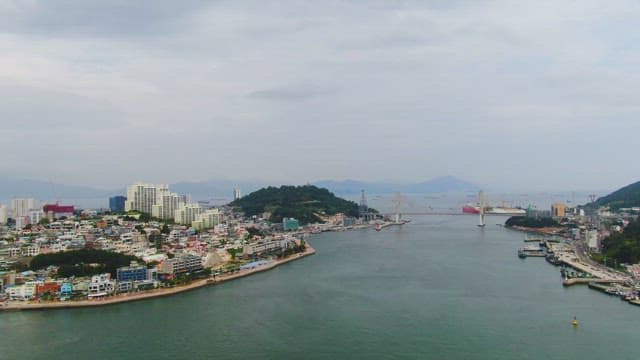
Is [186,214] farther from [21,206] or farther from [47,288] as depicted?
[47,288]

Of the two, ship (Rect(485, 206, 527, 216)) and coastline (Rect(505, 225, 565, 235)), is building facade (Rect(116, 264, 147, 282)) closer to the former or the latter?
coastline (Rect(505, 225, 565, 235))

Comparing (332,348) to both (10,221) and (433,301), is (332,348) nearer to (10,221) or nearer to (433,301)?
(433,301)

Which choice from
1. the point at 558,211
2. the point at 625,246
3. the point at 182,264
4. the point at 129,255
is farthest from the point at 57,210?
the point at 558,211

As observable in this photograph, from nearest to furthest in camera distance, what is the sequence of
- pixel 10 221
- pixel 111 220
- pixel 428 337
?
pixel 428 337, pixel 111 220, pixel 10 221

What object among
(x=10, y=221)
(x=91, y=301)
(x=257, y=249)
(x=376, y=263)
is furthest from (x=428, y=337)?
(x=10, y=221)

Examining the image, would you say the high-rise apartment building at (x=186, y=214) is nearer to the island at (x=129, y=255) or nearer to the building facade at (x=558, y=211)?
the island at (x=129, y=255)

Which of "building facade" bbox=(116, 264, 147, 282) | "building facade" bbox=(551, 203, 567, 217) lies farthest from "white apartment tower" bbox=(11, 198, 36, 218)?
"building facade" bbox=(551, 203, 567, 217)
